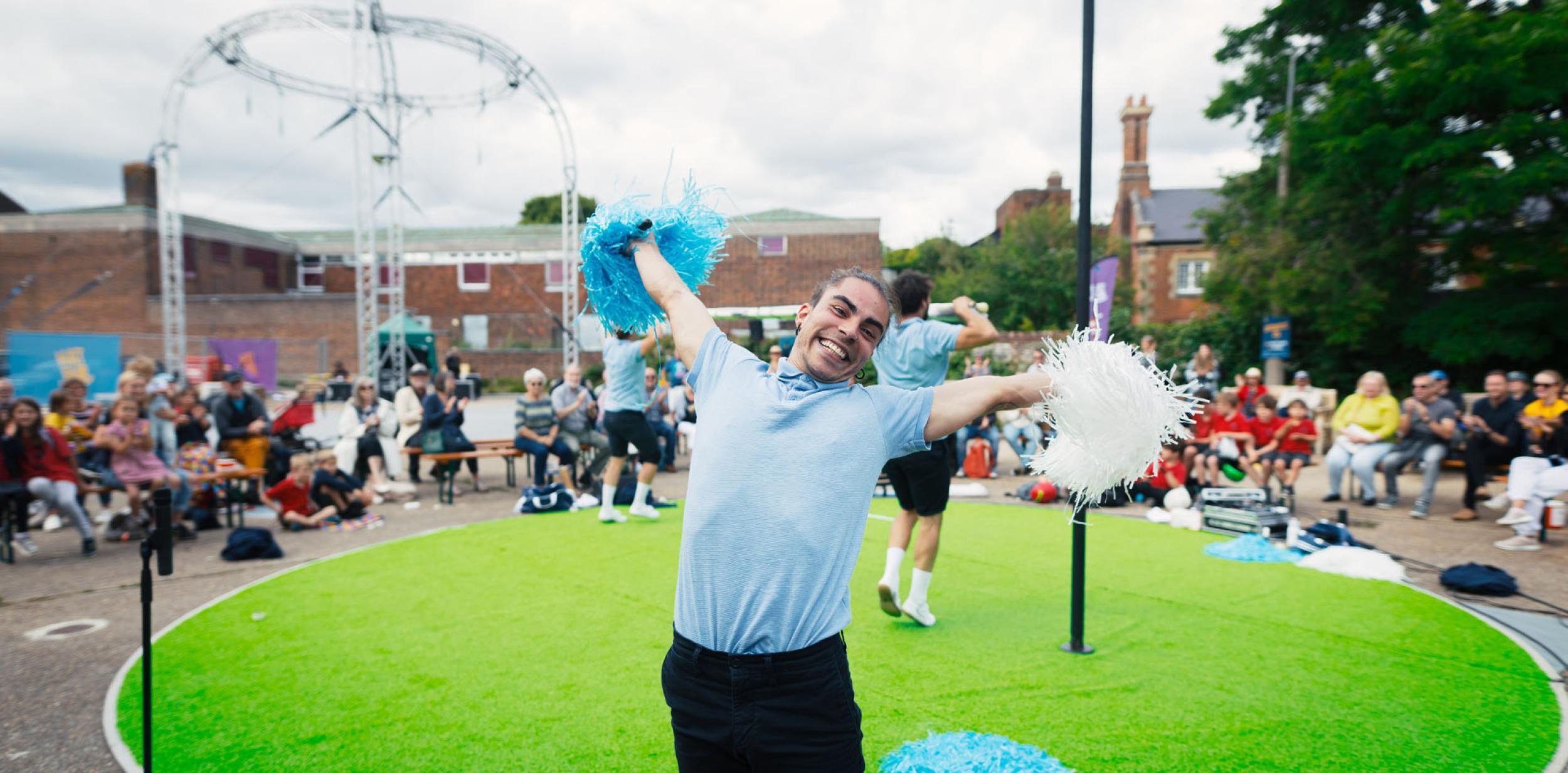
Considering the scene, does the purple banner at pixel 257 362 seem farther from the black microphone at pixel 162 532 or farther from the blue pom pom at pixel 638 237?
the blue pom pom at pixel 638 237

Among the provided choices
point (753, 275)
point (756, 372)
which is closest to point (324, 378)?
point (753, 275)

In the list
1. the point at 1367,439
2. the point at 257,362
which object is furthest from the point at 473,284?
the point at 1367,439

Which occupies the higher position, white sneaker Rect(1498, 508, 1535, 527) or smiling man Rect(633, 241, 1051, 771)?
smiling man Rect(633, 241, 1051, 771)

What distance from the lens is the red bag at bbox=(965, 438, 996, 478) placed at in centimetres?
1188

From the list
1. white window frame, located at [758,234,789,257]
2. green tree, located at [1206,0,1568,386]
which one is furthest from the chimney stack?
green tree, located at [1206,0,1568,386]

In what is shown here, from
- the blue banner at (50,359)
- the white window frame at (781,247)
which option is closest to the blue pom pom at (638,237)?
the blue banner at (50,359)

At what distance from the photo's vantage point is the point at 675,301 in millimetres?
2381

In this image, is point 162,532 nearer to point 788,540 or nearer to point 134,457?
point 788,540

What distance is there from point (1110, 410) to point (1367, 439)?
9.48 meters

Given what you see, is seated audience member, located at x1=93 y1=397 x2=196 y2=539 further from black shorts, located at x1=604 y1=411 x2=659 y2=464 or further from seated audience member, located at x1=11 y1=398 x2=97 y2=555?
black shorts, located at x1=604 y1=411 x2=659 y2=464

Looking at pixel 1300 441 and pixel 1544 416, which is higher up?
Result: pixel 1544 416

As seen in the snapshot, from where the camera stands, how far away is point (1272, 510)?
7.72m

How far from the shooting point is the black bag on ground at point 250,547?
727cm

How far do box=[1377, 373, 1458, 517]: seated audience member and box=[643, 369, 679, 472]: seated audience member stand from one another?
9195 millimetres
